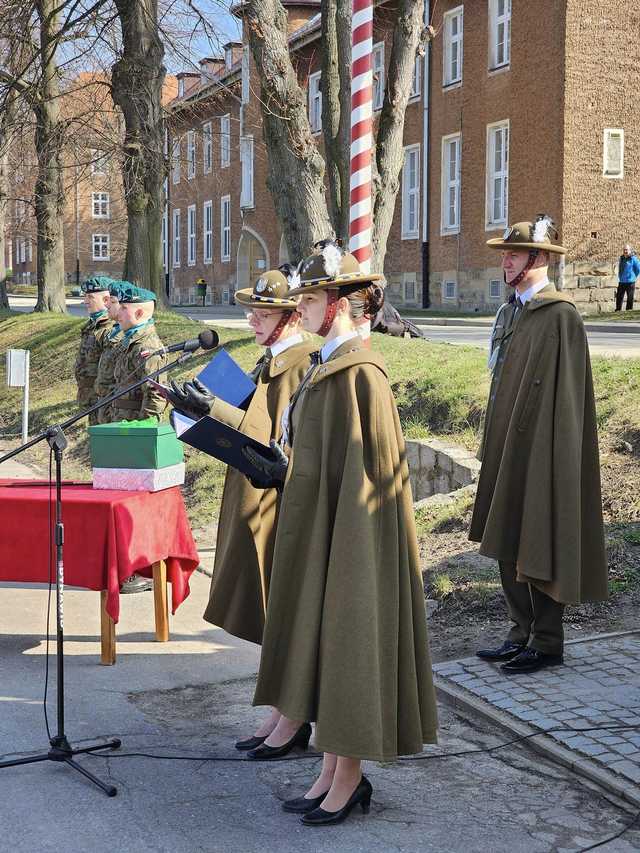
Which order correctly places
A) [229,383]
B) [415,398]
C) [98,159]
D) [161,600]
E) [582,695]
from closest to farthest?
1. [229,383]
2. [582,695]
3. [161,600]
4. [415,398]
5. [98,159]

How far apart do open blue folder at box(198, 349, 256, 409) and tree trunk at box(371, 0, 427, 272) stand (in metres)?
9.57

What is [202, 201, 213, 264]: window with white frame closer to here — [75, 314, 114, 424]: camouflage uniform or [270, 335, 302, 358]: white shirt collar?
[75, 314, 114, 424]: camouflage uniform

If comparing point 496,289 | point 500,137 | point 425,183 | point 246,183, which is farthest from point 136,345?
point 246,183

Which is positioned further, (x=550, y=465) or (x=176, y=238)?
(x=176, y=238)

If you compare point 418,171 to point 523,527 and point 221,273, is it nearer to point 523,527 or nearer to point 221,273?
point 221,273

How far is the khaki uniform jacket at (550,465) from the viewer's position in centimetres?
586

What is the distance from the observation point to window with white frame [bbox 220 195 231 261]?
5184 centimetres

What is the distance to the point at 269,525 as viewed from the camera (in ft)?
17.7

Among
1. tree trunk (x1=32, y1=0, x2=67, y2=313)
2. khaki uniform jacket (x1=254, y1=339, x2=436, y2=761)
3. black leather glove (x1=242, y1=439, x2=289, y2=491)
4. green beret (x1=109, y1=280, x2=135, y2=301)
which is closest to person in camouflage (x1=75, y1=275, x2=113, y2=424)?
green beret (x1=109, y1=280, x2=135, y2=301)

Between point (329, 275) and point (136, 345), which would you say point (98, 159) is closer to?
point (136, 345)

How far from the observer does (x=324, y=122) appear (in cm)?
1516

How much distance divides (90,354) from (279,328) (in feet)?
A: 16.5

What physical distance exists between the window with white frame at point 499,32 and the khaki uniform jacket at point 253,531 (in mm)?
27677

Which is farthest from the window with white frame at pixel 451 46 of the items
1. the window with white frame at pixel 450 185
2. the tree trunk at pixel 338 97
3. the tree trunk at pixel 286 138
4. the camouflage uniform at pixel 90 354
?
the camouflage uniform at pixel 90 354
